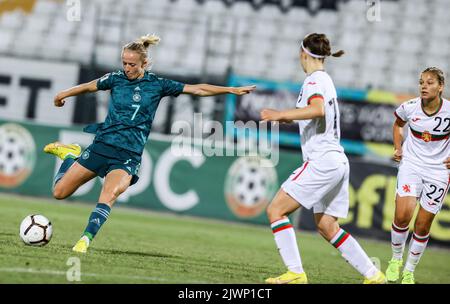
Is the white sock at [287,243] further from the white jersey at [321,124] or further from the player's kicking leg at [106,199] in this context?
the player's kicking leg at [106,199]

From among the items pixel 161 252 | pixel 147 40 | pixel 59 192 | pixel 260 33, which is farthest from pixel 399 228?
pixel 260 33

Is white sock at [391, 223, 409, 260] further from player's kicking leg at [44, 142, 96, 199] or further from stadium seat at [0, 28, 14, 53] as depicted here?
stadium seat at [0, 28, 14, 53]

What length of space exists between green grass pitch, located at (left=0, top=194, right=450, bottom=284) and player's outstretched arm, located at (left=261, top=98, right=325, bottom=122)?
1.63m

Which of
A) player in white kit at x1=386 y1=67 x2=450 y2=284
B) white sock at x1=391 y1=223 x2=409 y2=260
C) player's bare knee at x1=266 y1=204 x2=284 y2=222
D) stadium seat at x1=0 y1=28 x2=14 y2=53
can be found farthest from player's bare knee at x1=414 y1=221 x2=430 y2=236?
stadium seat at x1=0 y1=28 x2=14 y2=53

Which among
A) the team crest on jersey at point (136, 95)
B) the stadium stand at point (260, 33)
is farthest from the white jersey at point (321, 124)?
the stadium stand at point (260, 33)

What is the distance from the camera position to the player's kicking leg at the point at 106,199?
30.5 ft

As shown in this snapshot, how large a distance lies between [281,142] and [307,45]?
41.5 feet

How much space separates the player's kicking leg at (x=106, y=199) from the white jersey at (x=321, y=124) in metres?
2.38

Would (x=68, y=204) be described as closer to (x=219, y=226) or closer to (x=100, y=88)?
(x=219, y=226)

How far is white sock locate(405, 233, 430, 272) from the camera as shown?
392 inches

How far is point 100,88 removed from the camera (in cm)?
973

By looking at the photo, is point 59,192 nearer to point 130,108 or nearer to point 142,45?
point 130,108

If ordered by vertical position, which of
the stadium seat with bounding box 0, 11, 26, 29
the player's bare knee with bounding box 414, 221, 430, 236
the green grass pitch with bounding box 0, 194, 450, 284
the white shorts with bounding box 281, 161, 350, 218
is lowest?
A: the green grass pitch with bounding box 0, 194, 450, 284
